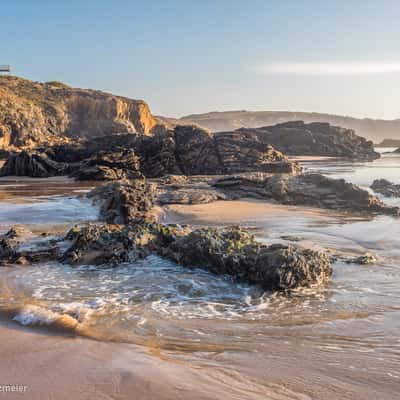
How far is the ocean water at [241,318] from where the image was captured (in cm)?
278

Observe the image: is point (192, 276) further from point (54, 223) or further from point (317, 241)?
point (54, 223)

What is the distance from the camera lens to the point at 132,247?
579 centimetres

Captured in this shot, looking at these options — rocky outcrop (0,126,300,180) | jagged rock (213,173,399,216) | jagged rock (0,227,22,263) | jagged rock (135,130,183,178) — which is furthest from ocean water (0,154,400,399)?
jagged rock (135,130,183,178)

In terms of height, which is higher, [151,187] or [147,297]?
[151,187]

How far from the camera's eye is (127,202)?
9438 mm

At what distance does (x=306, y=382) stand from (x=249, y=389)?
1.17 ft

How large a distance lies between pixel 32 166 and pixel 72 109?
122 feet

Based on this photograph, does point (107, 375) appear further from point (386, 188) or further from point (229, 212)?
point (386, 188)

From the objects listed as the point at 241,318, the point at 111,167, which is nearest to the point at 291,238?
the point at 241,318

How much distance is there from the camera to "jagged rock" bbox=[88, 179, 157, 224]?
Answer: 363 inches

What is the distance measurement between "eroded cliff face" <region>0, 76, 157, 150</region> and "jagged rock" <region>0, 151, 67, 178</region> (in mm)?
19682

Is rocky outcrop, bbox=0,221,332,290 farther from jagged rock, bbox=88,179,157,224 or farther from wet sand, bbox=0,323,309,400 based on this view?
jagged rock, bbox=88,179,157,224

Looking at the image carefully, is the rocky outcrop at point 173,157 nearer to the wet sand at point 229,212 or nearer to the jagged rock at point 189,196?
the jagged rock at point 189,196

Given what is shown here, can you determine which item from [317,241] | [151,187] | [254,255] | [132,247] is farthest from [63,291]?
[151,187]
